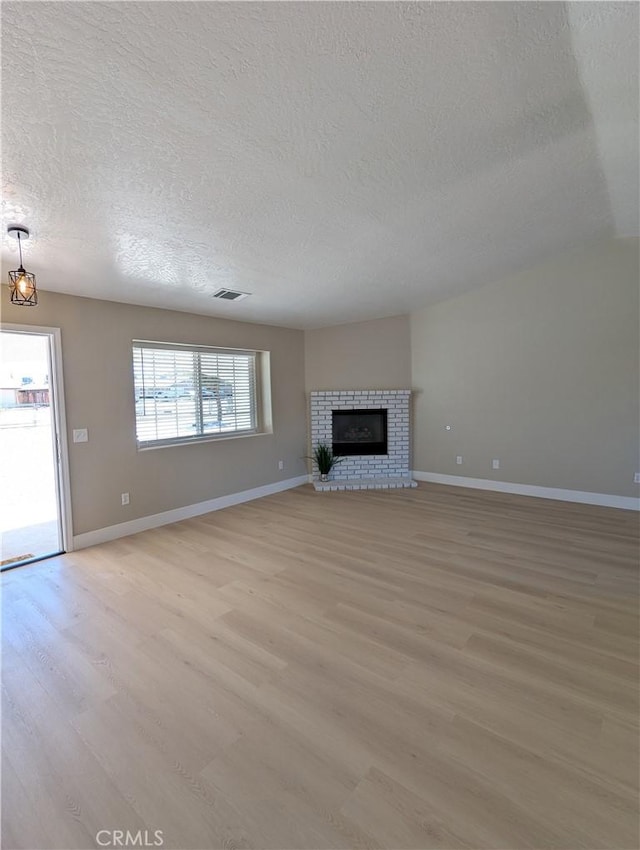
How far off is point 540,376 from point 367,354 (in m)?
2.39

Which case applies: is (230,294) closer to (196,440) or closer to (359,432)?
(196,440)

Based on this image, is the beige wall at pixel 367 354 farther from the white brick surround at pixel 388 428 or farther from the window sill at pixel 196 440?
the window sill at pixel 196 440

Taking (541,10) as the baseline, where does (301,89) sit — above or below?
below

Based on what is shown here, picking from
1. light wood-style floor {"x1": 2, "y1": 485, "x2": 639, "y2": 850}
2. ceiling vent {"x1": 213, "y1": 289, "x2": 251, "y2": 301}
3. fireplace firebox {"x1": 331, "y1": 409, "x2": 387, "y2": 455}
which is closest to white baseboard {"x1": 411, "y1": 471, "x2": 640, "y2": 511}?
fireplace firebox {"x1": 331, "y1": 409, "x2": 387, "y2": 455}

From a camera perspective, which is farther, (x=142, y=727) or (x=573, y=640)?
(x=573, y=640)

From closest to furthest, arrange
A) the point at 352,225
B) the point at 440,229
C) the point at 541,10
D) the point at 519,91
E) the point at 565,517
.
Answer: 1. the point at 541,10
2. the point at 519,91
3. the point at 352,225
4. the point at 440,229
5. the point at 565,517

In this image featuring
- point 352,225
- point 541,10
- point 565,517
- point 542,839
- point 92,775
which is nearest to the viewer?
point 542,839

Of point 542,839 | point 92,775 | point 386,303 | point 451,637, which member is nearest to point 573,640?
point 451,637

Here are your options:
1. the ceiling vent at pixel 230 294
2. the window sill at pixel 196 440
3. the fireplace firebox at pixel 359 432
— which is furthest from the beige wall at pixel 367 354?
the ceiling vent at pixel 230 294

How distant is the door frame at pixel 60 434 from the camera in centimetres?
335

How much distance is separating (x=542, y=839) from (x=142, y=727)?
1514 mm

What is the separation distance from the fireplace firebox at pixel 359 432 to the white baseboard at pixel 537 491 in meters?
0.78

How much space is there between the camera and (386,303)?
5.13 meters

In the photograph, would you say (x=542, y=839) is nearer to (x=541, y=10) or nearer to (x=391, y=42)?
(x=391, y=42)
